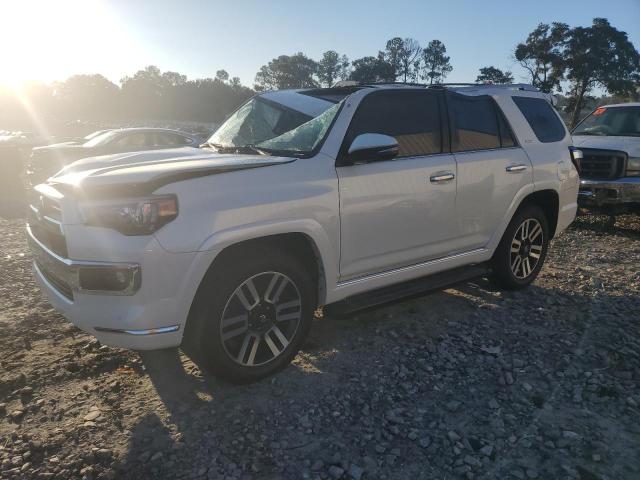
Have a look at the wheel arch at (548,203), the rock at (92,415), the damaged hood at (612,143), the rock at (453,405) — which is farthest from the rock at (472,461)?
the damaged hood at (612,143)

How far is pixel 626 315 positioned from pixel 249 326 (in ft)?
11.5

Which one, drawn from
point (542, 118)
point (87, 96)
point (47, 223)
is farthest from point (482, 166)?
point (87, 96)

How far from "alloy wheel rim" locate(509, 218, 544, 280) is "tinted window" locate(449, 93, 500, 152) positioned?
94 centimetres

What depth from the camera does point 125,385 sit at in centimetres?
315

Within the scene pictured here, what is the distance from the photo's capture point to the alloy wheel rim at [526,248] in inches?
187

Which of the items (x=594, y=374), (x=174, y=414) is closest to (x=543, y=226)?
(x=594, y=374)

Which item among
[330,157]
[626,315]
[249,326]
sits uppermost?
[330,157]

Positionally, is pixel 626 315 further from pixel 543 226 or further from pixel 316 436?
pixel 316 436

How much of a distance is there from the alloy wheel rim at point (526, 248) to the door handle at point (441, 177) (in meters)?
1.22

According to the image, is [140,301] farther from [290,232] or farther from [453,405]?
[453,405]

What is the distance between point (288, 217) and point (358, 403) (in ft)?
4.05

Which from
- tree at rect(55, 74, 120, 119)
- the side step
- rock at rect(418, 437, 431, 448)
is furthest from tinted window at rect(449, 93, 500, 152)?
tree at rect(55, 74, 120, 119)

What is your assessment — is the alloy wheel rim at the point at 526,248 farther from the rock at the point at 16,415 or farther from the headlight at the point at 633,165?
the rock at the point at 16,415

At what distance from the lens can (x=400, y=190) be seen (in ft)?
11.7
